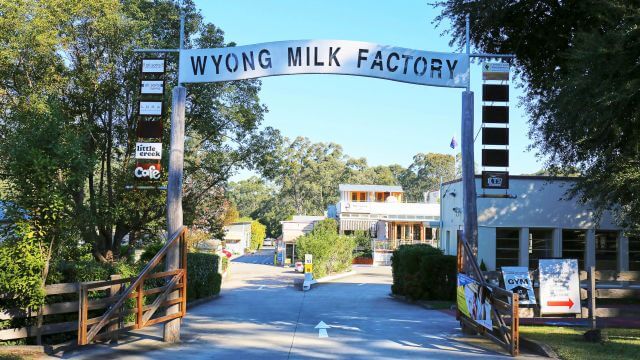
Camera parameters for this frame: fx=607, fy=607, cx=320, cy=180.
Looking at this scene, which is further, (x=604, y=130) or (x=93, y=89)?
(x=93, y=89)

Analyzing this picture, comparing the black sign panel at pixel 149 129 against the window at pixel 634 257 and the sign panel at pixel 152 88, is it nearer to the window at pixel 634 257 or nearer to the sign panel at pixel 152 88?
the sign panel at pixel 152 88

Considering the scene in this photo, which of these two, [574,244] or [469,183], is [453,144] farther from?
[469,183]

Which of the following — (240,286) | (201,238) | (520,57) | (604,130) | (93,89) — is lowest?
(240,286)

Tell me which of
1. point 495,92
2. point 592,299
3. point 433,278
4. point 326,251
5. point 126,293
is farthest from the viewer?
point 326,251

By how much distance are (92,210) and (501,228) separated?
1441 cm

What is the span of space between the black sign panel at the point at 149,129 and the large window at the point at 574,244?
16.7 meters

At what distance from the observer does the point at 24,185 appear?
9672mm

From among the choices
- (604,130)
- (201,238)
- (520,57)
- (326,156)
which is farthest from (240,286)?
(326,156)

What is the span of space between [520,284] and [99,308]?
8.27 meters

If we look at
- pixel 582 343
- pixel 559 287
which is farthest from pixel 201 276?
pixel 582 343

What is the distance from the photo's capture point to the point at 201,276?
2138 centimetres

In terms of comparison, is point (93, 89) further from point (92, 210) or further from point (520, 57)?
point (520, 57)

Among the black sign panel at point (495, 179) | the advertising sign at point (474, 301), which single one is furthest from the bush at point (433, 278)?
the black sign panel at point (495, 179)

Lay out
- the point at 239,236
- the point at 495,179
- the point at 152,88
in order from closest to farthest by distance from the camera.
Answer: the point at 152,88 → the point at 495,179 → the point at 239,236
